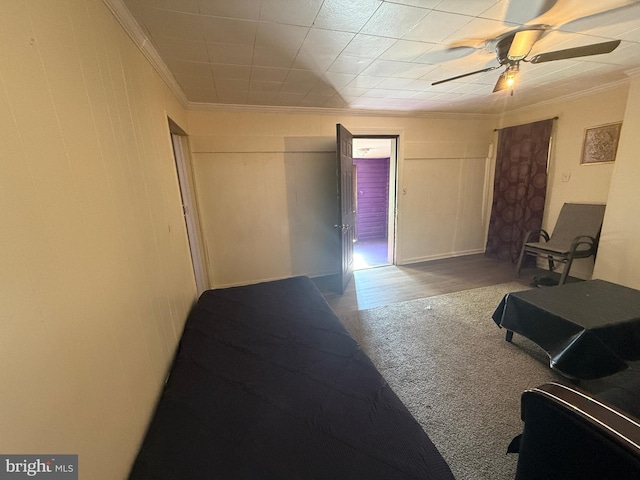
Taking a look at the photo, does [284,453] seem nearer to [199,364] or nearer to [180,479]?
[180,479]

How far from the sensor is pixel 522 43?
1744 mm

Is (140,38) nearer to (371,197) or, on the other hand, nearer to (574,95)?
(574,95)

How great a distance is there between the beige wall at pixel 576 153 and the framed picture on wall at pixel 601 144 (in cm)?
5

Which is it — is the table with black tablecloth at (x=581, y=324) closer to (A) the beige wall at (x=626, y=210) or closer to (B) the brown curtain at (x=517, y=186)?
(A) the beige wall at (x=626, y=210)

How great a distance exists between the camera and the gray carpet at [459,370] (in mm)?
1327

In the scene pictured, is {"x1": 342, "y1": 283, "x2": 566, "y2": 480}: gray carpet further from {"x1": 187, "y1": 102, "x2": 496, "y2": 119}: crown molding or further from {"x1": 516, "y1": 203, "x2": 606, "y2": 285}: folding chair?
{"x1": 187, "y1": 102, "x2": 496, "y2": 119}: crown molding

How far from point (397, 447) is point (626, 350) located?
1816 mm

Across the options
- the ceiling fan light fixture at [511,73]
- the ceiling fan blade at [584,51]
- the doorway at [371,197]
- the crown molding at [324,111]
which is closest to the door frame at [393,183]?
the crown molding at [324,111]

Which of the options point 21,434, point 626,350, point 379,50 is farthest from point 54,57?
point 626,350

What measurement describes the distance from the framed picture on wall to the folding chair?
0.55m

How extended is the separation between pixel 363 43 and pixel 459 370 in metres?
2.42

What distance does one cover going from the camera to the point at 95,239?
876 mm

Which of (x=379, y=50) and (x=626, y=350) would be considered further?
(x=379, y=50)

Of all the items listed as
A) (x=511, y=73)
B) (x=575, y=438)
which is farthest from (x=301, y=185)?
(x=575, y=438)
